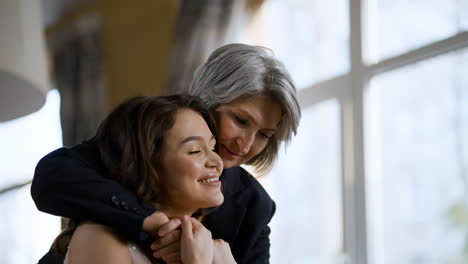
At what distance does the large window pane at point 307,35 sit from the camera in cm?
383

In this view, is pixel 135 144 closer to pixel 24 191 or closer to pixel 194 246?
pixel 194 246

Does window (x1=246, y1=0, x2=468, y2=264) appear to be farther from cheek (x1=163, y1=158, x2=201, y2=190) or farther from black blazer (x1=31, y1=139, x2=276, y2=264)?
cheek (x1=163, y1=158, x2=201, y2=190)

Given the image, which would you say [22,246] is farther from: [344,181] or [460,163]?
[460,163]

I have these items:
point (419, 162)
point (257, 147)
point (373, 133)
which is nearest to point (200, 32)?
point (373, 133)

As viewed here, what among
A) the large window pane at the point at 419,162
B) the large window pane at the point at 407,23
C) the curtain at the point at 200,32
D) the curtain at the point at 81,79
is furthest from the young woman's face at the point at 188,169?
the curtain at the point at 81,79

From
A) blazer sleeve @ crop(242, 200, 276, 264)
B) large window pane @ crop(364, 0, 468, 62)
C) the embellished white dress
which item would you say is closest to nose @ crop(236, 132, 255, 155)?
blazer sleeve @ crop(242, 200, 276, 264)

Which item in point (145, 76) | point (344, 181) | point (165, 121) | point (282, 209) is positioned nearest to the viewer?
point (165, 121)

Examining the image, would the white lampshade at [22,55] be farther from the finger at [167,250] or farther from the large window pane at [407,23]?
the large window pane at [407,23]

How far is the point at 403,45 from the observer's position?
3.39 metres

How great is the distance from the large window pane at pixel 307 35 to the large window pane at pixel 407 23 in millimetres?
198

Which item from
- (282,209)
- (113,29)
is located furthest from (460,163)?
(113,29)

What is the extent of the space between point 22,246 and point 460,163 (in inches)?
175

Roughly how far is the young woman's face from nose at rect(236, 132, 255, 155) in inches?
7.5

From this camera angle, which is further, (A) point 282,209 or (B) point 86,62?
(B) point 86,62
